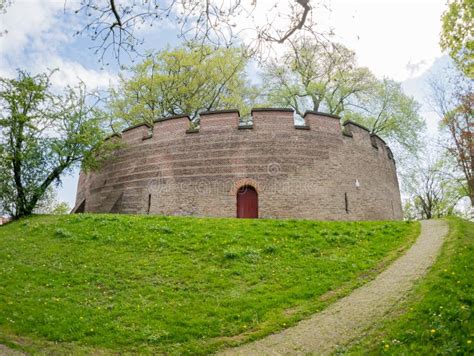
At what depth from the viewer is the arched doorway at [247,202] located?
16203mm

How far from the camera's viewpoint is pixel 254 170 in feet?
54.3

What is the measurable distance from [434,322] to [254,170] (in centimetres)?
1153

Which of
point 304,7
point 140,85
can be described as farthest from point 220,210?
point 140,85

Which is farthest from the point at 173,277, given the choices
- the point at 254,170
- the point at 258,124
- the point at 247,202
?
the point at 258,124

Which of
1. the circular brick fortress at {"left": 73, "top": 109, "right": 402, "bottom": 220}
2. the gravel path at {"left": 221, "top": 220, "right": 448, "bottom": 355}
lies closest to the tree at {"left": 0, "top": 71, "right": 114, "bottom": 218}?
the circular brick fortress at {"left": 73, "top": 109, "right": 402, "bottom": 220}

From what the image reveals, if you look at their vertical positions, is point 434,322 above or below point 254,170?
below

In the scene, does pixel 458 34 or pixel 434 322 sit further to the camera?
pixel 458 34

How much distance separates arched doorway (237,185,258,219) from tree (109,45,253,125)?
33.4ft

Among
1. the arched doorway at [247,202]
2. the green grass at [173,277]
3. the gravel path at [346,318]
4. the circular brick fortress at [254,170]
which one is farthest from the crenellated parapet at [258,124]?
the gravel path at [346,318]

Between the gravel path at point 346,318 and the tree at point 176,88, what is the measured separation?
18.4 m

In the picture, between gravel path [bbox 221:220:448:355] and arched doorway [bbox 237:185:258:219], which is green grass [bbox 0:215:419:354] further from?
arched doorway [bbox 237:185:258:219]

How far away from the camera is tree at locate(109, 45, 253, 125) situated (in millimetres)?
25031

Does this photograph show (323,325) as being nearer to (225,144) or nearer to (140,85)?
(225,144)

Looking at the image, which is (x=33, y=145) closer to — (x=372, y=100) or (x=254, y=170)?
(x=254, y=170)
